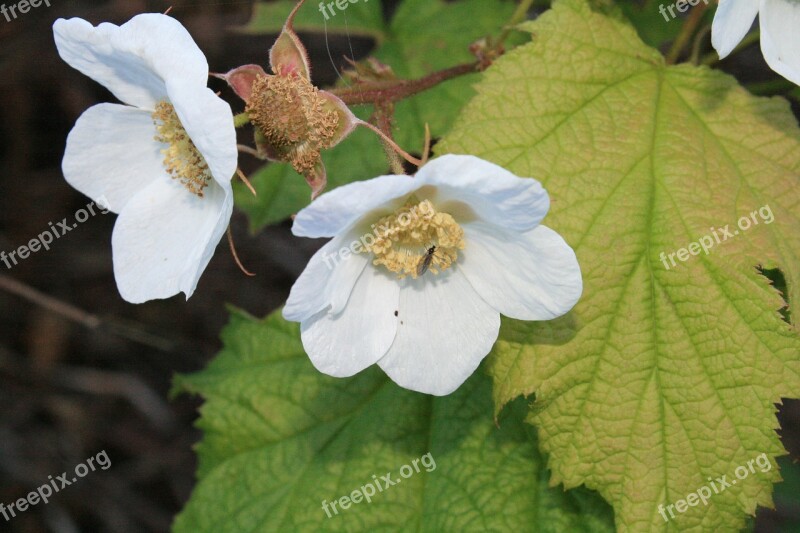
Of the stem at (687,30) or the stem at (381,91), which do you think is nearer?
the stem at (381,91)

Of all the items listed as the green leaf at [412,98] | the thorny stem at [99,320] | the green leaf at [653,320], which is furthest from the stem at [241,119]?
the thorny stem at [99,320]

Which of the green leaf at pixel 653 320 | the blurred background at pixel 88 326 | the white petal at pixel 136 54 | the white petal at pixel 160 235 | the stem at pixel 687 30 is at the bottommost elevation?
the blurred background at pixel 88 326

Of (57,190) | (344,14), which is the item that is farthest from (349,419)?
(57,190)

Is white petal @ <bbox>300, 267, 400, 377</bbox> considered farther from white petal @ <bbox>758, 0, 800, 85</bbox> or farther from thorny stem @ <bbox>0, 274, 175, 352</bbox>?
thorny stem @ <bbox>0, 274, 175, 352</bbox>

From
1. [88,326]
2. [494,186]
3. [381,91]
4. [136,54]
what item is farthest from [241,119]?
[88,326]

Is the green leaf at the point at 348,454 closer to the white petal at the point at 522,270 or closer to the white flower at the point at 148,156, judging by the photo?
the white petal at the point at 522,270

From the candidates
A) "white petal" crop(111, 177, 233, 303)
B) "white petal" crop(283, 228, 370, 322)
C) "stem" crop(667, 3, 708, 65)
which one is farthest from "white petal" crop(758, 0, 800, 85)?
"white petal" crop(111, 177, 233, 303)

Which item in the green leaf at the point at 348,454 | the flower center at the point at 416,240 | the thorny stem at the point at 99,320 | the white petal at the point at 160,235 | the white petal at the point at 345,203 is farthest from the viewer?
the thorny stem at the point at 99,320
